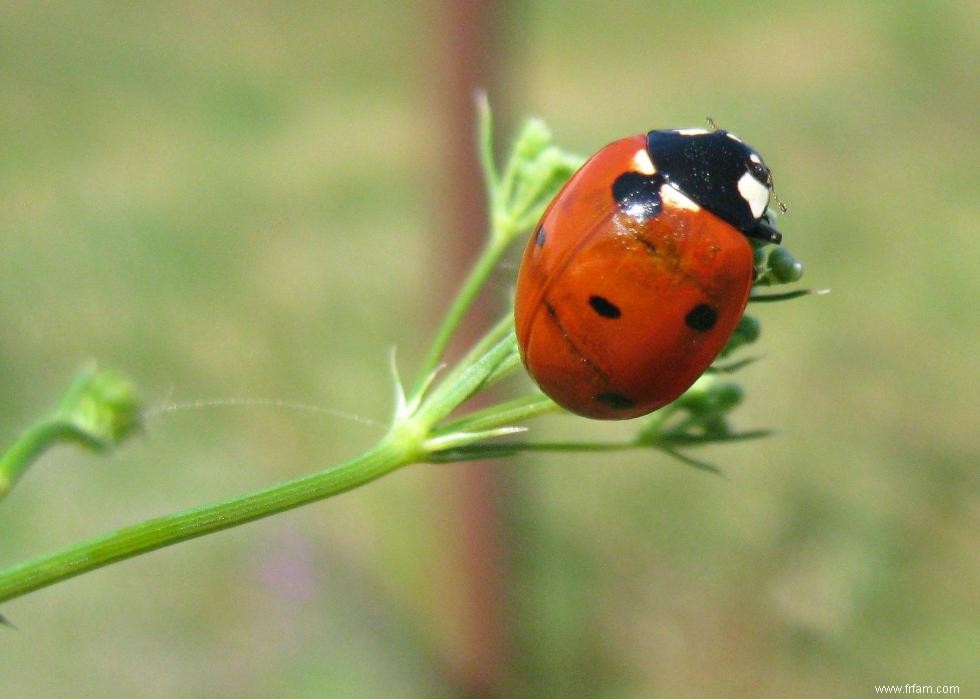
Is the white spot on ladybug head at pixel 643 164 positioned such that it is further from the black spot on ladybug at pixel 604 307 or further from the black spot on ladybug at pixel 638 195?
the black spot on ladybug at pixel 604 307

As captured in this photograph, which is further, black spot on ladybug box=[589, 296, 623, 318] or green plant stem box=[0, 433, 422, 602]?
black spot on ladybug box=[589, 296, 623, 318]

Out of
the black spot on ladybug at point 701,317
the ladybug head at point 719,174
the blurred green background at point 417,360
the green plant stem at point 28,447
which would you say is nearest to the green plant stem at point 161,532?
the green plant stem at point 28,447

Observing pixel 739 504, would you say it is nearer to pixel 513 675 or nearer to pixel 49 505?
pixel 513 675

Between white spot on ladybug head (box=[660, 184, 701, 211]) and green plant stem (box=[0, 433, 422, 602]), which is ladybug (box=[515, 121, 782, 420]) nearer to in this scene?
white spot on ladybug head (box=[660, 184, 701, 211])

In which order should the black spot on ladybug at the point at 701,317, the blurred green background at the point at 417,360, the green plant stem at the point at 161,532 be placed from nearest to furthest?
the green plant stem at the point at 161,532 < the black spot on ladybug at the point at 701,317 < the blurred green background at the point at 417,360

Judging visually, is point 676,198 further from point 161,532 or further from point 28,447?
point 28,447

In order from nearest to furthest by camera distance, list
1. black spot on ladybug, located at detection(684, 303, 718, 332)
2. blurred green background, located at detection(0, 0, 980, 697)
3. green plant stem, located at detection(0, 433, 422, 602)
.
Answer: green plant stem, located at detection(0, 433, 422, 602) → black spot on ladybug, located at detection(684, 303, 718, 332) → blurred green background, located at detection(0, 0, 980, 697)

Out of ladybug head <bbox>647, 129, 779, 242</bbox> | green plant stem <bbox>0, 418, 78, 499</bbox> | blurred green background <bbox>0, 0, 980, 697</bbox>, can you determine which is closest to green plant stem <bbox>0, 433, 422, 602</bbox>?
green plant stem <bbox>0, 418, 78, 499</bbox>
